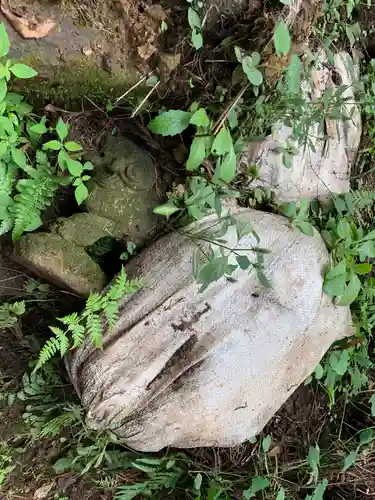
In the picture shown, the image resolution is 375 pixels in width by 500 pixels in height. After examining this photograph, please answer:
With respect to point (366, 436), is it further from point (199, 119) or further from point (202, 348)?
point (199, 119)

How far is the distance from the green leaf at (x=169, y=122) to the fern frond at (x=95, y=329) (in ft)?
2.68

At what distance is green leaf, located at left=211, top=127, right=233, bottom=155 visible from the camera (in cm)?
201

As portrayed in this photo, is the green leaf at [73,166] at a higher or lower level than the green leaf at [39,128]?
lower

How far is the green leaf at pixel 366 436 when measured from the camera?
3105mm

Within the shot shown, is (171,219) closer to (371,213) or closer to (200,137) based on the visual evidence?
(200,137)

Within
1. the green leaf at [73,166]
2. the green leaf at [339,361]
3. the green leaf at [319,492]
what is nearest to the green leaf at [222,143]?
the green leaf at [73,166]

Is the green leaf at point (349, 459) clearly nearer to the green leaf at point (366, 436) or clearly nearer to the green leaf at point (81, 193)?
the green leaf at point (366, 436)

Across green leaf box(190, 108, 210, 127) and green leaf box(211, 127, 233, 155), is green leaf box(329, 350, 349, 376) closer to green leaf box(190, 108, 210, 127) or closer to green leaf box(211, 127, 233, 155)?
green leaf box(211, 127, 233, 155)

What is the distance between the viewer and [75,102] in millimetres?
2289

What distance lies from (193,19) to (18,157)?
93 centimetres

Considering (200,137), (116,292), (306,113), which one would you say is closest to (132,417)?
(116,292)

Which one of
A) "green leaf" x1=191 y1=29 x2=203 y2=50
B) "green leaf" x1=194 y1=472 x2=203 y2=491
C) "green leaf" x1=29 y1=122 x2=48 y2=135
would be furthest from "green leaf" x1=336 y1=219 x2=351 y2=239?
"green leaf" x1=194 y1=472 x2=203 y2=491

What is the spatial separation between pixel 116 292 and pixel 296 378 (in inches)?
37.6

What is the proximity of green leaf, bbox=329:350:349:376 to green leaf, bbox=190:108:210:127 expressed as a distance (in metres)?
1.60
